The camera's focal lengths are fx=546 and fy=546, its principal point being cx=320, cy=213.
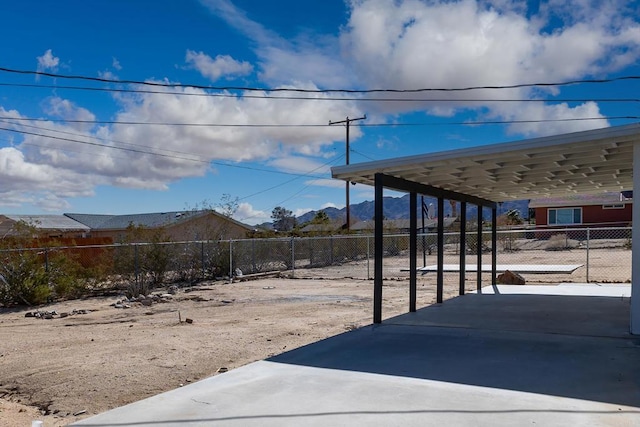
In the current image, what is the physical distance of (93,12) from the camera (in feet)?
41.3

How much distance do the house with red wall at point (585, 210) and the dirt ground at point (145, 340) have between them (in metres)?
27.1

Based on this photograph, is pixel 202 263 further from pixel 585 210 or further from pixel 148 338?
pixel 585 210

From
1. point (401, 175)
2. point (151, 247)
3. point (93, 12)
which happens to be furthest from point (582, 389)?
point (151, 247)

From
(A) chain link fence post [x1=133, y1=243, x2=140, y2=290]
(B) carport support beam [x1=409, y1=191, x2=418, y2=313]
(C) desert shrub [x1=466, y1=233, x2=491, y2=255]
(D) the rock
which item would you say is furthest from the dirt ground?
(C) desert shrub [x1=466, y1=233, x2=491, y2=255]

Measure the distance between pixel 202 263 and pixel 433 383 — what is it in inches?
587

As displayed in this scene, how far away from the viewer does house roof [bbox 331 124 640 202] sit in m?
7.10

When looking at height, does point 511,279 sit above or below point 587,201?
below

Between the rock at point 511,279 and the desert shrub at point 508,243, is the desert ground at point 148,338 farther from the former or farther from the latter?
the desert shrub at point 508,243

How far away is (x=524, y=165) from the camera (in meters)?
8.84

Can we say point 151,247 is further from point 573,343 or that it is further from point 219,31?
point 573,343

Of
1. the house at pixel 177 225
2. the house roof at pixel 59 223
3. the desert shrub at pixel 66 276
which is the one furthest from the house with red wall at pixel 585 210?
the house roof at pixel 59 223

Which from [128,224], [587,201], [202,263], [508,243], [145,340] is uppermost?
[587,201]

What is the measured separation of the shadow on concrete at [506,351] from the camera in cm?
529

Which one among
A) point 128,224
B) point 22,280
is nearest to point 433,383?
point 22,280
